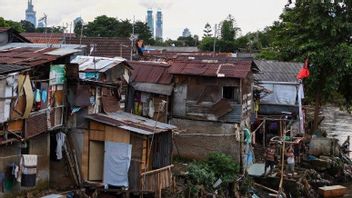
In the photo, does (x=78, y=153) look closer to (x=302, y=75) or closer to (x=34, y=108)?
(x=34, y=108)

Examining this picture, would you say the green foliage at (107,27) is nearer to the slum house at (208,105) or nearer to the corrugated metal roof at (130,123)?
the slum house at (208,105)

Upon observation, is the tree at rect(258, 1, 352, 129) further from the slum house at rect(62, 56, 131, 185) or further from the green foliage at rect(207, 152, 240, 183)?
the slum house at rect(62, 56, 131, 185)

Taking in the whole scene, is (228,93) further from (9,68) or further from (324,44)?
(324,44)

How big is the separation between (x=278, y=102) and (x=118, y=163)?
15.3m

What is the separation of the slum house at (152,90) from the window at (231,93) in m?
2.45

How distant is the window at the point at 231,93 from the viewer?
21.9 metres

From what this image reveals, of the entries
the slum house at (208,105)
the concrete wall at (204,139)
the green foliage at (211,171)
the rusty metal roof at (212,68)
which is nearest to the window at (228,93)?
the slum house at (208,105)

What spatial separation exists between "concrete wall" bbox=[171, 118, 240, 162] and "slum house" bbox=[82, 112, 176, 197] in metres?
4.99

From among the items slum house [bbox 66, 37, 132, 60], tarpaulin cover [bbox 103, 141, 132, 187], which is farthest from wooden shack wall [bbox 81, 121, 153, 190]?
slum house [bbox 66, 37, 132, 60]

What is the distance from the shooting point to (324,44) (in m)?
31.1

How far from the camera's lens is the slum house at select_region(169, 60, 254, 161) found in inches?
861

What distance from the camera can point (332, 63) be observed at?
30047 mm

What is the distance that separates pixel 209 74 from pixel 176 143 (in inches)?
144

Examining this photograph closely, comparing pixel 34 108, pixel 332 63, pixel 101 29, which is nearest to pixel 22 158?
pixel 34 108
